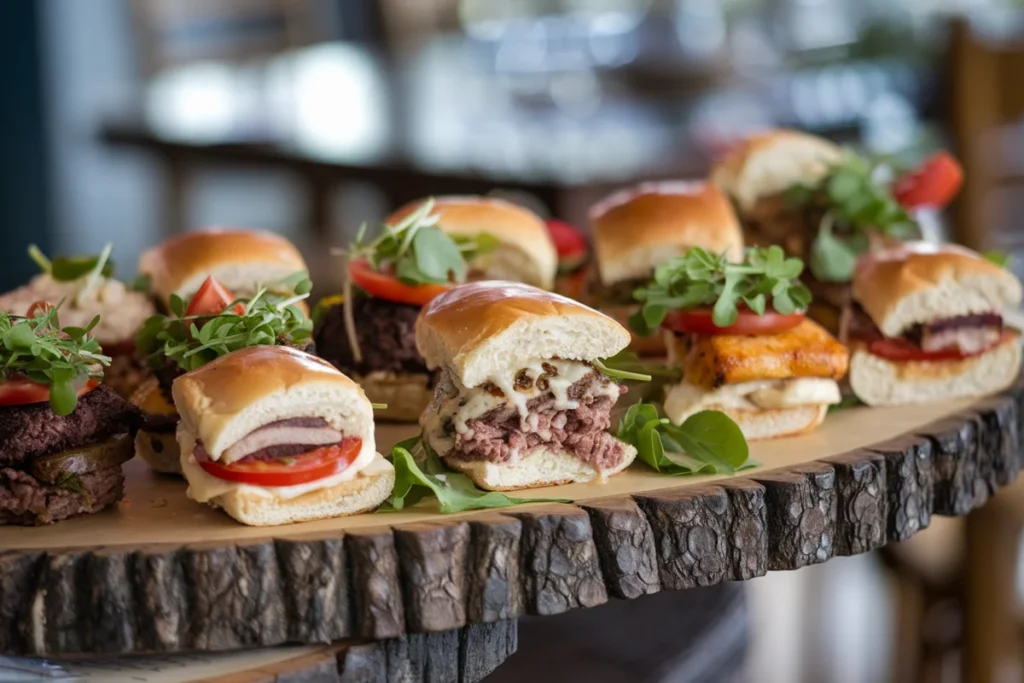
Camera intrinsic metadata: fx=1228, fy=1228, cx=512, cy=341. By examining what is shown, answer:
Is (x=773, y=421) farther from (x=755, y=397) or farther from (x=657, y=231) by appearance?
(x=657, y=231)

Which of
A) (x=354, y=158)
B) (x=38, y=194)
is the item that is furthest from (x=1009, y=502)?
(x=38, y=194)

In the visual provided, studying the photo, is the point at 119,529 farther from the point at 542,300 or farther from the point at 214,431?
the point at 542,300

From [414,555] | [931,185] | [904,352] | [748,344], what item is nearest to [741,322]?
[748,344]

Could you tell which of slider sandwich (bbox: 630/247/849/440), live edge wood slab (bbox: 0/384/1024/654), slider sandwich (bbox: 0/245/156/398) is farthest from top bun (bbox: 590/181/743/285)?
slider sandwich (bbox: 0/245/156/398)

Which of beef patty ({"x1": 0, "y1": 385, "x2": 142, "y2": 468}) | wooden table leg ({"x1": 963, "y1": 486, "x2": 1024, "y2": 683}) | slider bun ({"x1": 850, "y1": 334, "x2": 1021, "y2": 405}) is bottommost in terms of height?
wooden table leg ({"x1": 963, "y1": 486, "x2": 1024, "y2": 683})

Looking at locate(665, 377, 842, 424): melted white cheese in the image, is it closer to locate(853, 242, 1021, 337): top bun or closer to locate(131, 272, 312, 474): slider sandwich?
Result: locate(853, 242, 1021, 337): top bun

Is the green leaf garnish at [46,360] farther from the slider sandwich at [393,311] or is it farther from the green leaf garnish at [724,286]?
the green leaf garnish at [724,286]

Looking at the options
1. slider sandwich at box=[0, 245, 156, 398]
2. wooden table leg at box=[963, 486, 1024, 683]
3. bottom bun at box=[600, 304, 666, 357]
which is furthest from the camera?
wooden table leg at box=[963, 486, 1024, 683]
